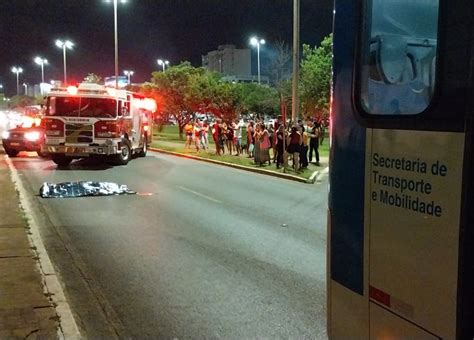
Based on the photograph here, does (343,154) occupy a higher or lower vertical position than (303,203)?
higher

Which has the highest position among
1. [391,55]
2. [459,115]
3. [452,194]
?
[391,55]

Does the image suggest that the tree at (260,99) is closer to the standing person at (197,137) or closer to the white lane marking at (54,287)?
the standing person at (197,137)

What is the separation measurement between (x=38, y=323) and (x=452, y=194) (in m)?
4.10

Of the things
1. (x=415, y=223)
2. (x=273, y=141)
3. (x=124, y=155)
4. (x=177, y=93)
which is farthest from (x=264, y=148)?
(x=177, y=93)

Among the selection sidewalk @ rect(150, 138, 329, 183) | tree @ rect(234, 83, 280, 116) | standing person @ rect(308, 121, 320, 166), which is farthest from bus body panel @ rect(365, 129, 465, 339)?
tree @ rect(234, 83, 280, 116)

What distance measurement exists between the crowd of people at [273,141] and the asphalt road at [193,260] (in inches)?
192

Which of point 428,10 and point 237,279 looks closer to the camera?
point 428,10

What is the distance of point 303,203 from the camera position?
527 inches

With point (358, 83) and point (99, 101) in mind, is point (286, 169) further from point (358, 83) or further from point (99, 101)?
point (358, 83)

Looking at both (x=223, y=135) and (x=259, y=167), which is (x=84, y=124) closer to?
(x=259, y=167)

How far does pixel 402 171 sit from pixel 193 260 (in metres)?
5.59

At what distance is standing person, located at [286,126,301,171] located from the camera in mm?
20219

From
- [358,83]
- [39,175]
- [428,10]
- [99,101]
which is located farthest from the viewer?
[99,101]

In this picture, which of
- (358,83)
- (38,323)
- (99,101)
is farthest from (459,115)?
(99,101)
